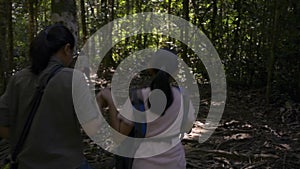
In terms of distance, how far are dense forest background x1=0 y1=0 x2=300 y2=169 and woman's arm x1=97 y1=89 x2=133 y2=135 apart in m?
2.36

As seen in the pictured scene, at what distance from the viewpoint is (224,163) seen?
475 centimetres

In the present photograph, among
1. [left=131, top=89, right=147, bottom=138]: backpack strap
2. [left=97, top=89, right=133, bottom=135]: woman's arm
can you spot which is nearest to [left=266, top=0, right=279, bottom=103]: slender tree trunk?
[left=131, top=89, right=147, bottom=138]: backpack strap

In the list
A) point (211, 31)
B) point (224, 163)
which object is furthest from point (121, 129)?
point (211, 31)

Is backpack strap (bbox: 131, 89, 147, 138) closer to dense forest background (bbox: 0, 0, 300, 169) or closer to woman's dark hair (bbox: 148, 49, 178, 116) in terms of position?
woman's dark hair (bbox: 148, 49, 178, 116)

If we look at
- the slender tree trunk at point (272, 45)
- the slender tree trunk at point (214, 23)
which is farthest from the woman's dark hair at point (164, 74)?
the slender tree trunk at point (214, 23)

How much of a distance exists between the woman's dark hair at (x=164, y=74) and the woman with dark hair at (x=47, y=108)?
1.56ft

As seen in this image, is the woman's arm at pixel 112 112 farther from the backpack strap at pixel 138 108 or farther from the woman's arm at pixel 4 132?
the woman's arm at pixel 4 132

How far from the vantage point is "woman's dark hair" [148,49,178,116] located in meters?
2.32

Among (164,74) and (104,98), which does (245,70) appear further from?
(104,98)

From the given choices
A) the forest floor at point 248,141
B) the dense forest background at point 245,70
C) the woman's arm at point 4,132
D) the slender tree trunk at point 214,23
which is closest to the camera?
the woman's arm at point 4,132

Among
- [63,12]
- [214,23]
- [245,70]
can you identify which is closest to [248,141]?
[63,12]

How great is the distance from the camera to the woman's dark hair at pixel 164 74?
2322mm

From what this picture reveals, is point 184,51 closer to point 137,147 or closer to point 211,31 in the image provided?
point 211,31

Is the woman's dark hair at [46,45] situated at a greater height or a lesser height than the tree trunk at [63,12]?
lesser
